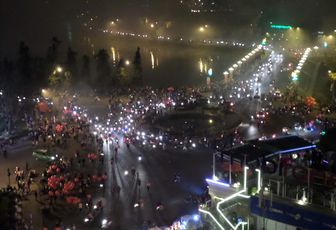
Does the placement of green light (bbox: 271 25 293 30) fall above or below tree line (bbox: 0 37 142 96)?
above

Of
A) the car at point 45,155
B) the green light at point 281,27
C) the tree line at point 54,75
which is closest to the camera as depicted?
the car at point 45,155

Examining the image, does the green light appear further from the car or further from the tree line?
the car

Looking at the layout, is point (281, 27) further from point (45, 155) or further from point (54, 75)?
point (45, 155)

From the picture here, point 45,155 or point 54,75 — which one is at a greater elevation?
point 54,75

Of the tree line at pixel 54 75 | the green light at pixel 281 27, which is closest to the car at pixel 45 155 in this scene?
the tree line at pixel 54 75

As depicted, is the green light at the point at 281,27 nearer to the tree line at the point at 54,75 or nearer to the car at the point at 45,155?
the tree line at the point at 54,75

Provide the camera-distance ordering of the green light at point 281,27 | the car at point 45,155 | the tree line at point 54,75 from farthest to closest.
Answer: the green light at point 281,27, the tree line at point 54,75, the car at point 45,155

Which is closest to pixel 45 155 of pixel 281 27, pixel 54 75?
pixel 54 75

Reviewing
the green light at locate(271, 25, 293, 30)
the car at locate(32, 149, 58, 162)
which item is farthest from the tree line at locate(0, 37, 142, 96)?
the green light at locate(271, 25, 293, 30)

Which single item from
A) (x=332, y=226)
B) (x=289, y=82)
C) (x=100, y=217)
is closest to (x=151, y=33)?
(x=289, y=82)

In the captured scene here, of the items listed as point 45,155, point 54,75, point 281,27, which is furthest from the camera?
point 281,27
